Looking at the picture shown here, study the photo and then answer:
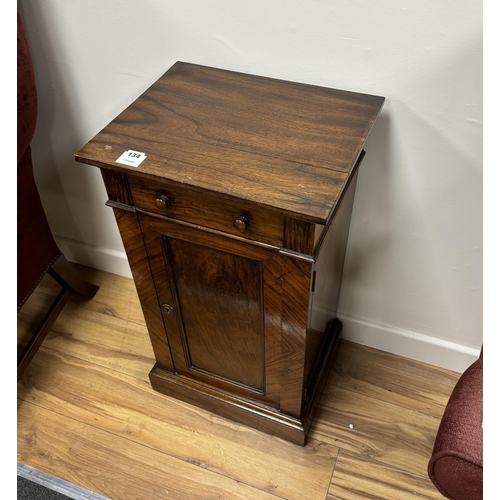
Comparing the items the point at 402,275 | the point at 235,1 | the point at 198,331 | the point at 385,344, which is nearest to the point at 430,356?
the point at 385,344

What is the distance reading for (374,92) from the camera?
3.43 ft

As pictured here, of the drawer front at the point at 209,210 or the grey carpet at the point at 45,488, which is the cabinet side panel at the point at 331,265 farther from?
the grey carpet at the point at 45,488

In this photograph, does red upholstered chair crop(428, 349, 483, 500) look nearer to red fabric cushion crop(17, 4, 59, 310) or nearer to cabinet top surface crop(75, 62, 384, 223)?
cabinet top surface crop(75, 62, 384, 223)

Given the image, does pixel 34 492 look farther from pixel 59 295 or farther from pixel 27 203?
pixel 27 203

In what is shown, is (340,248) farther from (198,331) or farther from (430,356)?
(430,356)

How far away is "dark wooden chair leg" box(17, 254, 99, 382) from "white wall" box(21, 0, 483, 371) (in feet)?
0.76

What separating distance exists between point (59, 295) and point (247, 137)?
3.16 feet

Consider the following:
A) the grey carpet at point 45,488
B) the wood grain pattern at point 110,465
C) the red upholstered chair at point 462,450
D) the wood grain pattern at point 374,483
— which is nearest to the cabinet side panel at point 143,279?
the wood grain pattern at point 110,465

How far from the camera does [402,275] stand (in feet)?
4.37

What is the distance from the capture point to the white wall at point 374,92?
3.18 feet

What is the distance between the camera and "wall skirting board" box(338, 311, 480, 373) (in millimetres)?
1428

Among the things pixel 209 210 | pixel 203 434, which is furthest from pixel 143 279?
pixel 203 434

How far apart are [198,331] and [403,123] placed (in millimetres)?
634

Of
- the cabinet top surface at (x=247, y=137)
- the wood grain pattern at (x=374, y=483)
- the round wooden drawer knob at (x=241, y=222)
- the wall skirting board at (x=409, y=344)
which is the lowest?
the wood grain pattern at (x=374, y=483)
